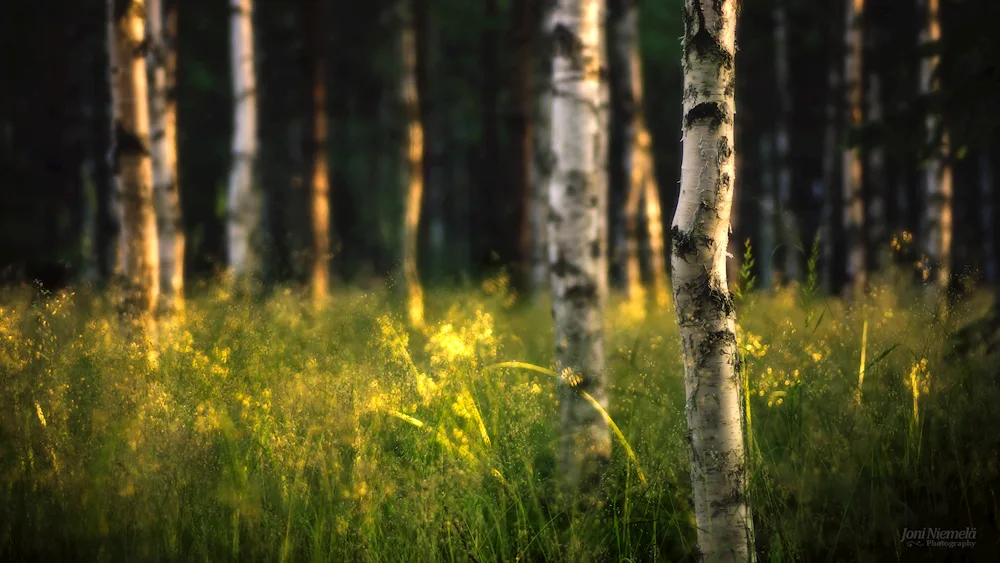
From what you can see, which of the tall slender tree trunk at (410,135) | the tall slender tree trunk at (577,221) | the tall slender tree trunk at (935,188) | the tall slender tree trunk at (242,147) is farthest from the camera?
the tall slender tree trunk at (410,135)

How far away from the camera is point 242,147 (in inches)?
505

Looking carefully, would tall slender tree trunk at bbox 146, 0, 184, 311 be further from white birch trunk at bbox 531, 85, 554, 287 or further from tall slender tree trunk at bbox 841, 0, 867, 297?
tall slender tree trunk at bbox 841, 0, 867, 297

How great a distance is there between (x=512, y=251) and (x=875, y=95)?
9030mm

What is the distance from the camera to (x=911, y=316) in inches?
193

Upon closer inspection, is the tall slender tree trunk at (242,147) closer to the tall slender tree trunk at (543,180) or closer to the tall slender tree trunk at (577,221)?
the tall slender tree trunk at (543,180)

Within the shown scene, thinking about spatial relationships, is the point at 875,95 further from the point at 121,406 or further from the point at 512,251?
the point at 121,406

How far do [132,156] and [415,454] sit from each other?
4391 mm

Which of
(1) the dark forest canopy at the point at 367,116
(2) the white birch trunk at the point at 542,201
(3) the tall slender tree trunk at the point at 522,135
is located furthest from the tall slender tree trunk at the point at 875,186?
(3) the tall slender tree trunk at the point at 522,135

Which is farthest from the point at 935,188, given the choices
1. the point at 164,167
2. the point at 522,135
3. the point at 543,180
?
the point at 164,167

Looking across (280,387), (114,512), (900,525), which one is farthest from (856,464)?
(114,512)

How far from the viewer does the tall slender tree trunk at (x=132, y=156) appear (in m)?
7.00

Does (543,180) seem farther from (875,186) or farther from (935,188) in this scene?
(875,186)

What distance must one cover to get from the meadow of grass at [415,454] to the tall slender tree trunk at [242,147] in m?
7.85

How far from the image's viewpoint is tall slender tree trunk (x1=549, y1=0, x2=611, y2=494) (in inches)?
198
